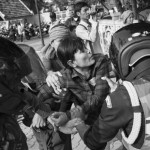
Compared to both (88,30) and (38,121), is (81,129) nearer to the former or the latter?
(38,121)

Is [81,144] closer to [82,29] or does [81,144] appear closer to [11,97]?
[82,29]

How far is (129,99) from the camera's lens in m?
1.44

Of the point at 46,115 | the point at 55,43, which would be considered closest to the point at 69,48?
the point at 46,115

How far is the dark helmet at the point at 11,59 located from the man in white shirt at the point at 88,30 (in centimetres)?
237

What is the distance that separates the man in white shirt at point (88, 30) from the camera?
14.1 feet

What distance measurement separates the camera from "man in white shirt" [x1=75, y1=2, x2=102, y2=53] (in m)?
4.31

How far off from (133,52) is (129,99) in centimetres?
30

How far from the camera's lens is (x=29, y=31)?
27.9m

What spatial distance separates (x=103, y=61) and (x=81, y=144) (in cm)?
171

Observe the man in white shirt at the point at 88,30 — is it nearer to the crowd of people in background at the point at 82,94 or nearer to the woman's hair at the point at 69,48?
the crowd of people in background at the point at 82,94

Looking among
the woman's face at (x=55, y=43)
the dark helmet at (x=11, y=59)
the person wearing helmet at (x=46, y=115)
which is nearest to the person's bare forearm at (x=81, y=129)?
the person wearing helmet at (x=46, y=115)

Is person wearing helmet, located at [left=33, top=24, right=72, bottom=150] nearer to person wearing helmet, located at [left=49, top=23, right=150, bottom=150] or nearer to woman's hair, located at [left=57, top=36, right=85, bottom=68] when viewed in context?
woman's hair, located at [left=57, top=36, right=85, bottom=68]

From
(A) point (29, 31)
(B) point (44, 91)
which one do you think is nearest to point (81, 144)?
(B) point (44, 91)

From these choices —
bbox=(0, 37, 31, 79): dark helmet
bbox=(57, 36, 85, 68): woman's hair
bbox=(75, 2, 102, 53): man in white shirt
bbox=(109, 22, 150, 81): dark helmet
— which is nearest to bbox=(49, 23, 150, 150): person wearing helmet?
bbox=(109, 22, 150, 81): dark helmet
